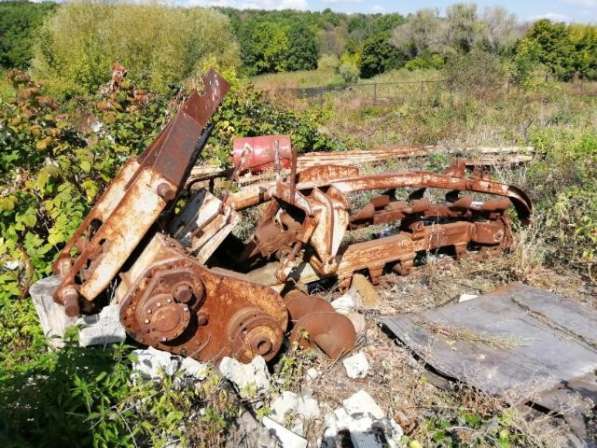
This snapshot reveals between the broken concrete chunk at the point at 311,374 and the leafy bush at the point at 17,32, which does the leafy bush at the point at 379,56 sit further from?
the broken concrete chunk at the point at 311,374

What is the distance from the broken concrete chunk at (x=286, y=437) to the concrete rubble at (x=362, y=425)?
0.18m

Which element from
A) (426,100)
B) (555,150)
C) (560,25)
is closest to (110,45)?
(426,100)

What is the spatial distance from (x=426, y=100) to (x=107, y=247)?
16912mm

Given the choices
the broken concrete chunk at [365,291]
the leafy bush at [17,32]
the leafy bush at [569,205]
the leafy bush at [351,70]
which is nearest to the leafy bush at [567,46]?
the leafy bush at [351,70]

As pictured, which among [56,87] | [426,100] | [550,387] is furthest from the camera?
[56,87]

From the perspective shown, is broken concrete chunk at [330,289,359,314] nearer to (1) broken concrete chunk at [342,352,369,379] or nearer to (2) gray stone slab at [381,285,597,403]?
(2) gray stone slab at [381,285,597,403]

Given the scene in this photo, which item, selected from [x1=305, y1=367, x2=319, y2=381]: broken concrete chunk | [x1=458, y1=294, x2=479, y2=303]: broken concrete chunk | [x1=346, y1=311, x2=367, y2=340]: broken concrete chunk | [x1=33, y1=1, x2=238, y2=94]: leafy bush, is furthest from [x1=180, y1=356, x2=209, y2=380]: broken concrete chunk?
[x1=33, y1=1, x2=238, y2=94]: leafy bush

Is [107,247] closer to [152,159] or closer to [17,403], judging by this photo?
[152,159]

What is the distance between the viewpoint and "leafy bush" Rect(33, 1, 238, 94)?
29.8 m

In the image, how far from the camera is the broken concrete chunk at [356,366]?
332cm

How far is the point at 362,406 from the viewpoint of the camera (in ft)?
9.84

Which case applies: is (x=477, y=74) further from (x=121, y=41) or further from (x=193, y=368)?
(x=121, y=41)

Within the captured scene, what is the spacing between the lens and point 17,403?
2.47 meters

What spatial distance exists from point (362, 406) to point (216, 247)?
1346 mm
